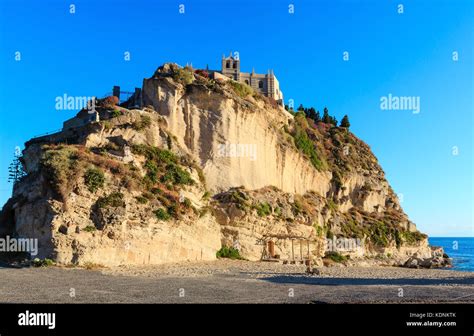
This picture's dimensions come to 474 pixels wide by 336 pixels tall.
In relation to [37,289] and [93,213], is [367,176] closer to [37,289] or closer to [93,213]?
[93,213]

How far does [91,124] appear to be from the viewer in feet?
117

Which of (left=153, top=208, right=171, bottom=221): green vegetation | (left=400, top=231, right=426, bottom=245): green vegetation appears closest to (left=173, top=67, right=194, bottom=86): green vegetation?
(left=153, top=208, right=171, bottom=221): green vegetation

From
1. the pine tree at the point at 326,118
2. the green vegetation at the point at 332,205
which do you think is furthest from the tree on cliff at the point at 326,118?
the green vegetation at the point at 332,205

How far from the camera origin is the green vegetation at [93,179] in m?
30.2

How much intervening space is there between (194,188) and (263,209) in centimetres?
847

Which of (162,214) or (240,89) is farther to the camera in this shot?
(240,89)

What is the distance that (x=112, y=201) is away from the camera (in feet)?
99.9

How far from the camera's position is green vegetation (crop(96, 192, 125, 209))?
98.3ft

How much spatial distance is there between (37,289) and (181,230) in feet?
59.1

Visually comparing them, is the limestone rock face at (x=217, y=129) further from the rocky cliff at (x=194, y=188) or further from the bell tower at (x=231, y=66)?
the bell tower at (x=231, y=66)

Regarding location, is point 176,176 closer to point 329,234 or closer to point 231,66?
point 329,234

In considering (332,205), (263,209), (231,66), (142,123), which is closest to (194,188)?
(142,123)
